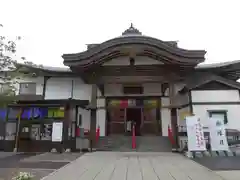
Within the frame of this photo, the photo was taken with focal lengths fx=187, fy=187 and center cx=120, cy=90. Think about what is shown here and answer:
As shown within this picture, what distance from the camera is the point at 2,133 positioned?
42.8ft

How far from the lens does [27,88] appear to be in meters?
15.2

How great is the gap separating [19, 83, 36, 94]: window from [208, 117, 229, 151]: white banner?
42.6 ft

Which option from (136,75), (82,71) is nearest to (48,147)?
(82,71)

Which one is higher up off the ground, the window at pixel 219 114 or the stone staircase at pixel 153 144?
the window at pixel 219 114

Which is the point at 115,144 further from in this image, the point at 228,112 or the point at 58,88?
the point at 228,112

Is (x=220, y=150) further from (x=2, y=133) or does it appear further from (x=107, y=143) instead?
(x=2, y=133)

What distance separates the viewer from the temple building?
12038mm

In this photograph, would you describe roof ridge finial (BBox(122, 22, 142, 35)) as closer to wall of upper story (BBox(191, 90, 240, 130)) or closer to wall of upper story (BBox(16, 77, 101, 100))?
wall of upper story (BBox(16, 77, 101, 100))

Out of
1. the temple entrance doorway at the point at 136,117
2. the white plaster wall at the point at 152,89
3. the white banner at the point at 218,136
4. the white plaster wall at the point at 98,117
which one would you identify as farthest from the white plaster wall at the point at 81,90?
the white banner at the point at 218,136

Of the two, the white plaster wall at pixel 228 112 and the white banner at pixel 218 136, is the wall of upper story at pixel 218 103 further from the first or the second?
the white banner at pixel 218 136

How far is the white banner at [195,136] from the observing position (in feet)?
29.9

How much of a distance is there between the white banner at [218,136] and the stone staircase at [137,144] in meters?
3.21

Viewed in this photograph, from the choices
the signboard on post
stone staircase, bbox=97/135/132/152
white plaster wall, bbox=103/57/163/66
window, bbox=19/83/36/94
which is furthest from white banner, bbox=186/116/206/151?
window, bbox=19/83/36/94

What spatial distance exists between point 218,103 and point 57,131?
10.4 meters
